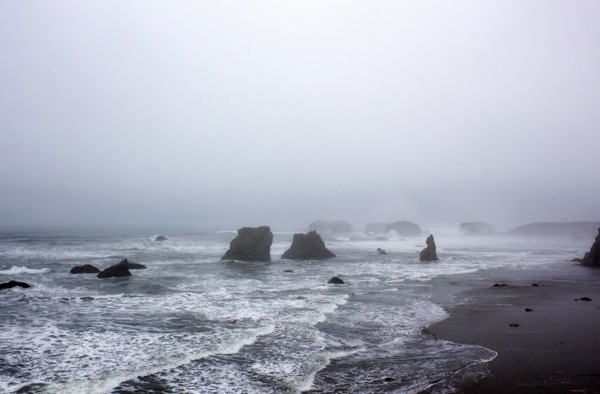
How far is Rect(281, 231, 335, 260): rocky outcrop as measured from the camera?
183 feet

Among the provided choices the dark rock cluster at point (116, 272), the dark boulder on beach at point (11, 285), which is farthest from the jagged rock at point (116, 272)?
the dark boulder on beach at point (11, 285)

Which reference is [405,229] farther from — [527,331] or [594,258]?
[527,331]

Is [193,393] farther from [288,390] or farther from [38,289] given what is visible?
[38,289]

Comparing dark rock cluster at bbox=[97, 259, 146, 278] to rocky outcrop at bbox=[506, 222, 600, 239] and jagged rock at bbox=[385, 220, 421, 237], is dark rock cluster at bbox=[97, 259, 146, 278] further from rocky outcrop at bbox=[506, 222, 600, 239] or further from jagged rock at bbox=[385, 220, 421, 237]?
rocky outcrop at bbox=[506, 222, 600, 239]

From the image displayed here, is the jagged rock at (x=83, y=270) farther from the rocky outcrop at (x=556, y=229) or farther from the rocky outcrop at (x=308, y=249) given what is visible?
Result: the rocky outcrop at (x=556, y=229)

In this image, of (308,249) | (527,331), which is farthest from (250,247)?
(527,331)

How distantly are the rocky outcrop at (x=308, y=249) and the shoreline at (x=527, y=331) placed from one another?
2622cm

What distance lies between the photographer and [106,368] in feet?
36.5

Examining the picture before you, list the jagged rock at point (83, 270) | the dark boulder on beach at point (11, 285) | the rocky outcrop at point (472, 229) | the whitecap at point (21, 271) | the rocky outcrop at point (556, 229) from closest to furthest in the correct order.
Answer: the dark boulder on beach at point (11, 285), the whitecap at point (21, 271), the jagged rock at point (83, 270), the rocky outcrop at point (556, 229), the rocky outcrop at point (472, 229)

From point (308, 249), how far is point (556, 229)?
173604 millimetres

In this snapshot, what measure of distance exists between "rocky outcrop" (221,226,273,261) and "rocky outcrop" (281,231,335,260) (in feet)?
17.8

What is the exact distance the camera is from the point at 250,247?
51.8 metres

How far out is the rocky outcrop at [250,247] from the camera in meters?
51.4

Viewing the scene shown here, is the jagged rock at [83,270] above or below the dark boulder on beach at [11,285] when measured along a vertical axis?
below
